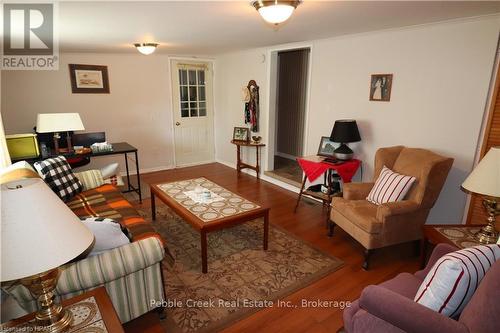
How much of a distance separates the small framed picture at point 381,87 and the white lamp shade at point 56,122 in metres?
3.57

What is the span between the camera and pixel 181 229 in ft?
11.0

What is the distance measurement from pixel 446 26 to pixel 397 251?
220 cm

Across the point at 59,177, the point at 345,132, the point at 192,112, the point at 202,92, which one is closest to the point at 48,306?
the point at 59,177

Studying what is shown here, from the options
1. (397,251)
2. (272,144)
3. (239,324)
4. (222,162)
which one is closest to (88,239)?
(239,324)

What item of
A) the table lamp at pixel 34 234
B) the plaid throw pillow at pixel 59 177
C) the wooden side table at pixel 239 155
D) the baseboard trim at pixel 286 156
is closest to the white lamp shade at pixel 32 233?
the table lamp at pixel 34 234

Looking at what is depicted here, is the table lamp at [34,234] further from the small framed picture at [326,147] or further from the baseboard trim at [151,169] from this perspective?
the baseboard trim at [151,169]

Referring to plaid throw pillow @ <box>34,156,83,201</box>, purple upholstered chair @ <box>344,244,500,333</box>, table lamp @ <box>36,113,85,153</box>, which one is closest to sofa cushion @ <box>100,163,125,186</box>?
plaid throw pillow @ <box>34,156,83,201</box>

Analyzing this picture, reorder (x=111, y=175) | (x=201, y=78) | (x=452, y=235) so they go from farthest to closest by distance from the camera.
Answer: (x=201, y=78)
(x=111, y=175)
(x=452, y=235)

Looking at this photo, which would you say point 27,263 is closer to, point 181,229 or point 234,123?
point 181,229

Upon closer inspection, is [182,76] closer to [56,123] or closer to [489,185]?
[56,123]

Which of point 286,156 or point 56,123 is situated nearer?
point 56,123

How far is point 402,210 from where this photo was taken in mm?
2553

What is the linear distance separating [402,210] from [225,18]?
227cm

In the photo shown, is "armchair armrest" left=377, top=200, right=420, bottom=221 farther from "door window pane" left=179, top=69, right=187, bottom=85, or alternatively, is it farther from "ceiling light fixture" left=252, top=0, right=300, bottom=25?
"door window pane" left=179, top=69, right=187, bottom=85
